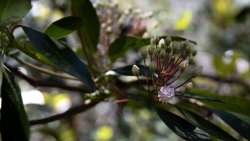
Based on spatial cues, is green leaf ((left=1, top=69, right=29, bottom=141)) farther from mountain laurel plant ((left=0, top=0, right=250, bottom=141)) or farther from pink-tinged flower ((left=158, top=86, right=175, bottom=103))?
pink-tinged flower ((left=158, top=86, right=175, bottom=103))

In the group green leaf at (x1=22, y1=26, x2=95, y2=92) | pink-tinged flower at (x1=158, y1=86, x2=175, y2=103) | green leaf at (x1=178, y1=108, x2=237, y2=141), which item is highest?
green leaf at (x1=22, y1=26, x2=95, y2=92)

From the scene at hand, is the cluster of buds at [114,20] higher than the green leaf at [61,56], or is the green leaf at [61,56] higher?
the green leaf at [61,56]

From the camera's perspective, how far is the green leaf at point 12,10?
1.82ft

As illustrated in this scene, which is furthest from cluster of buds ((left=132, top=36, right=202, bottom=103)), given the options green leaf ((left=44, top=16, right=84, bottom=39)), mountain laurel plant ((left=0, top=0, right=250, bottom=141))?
green leaf ((left=44, top=16, right=84, bottom=39))

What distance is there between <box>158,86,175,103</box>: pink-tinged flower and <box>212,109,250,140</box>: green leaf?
168mm

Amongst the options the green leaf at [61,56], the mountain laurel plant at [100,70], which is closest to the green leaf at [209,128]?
the mountain laurel plant at [100,70]

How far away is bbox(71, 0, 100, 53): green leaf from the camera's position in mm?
733

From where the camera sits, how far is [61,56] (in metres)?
0.52

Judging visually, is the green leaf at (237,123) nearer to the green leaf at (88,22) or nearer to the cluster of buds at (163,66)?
the cluster of buds at (163,66)

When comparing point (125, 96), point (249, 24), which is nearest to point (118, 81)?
point (125, 96)

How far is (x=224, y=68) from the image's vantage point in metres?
1.57

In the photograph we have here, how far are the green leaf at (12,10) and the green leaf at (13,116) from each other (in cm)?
11

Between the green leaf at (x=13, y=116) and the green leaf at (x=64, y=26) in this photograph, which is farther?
the green leaf at (x=64, y=26)

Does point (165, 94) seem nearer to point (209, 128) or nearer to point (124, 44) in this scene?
point (209, 128)
